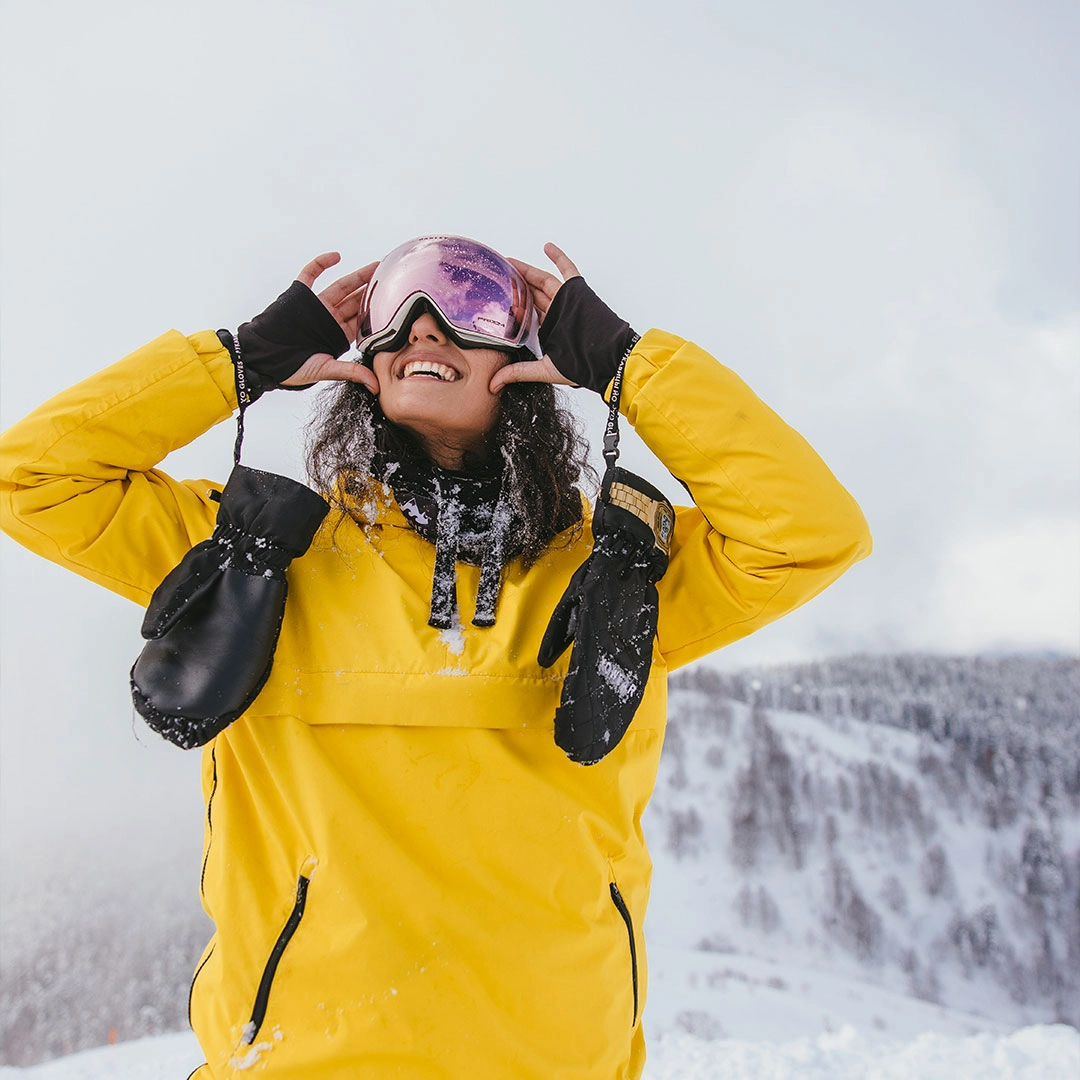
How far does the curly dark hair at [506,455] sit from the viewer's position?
196cm

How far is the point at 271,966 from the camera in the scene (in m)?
1.51

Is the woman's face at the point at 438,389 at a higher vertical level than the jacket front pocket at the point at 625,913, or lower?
higher

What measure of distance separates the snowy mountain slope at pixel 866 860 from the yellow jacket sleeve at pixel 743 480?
47971 millimetres

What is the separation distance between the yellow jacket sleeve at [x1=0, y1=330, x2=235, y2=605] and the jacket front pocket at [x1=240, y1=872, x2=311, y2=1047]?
77 cm

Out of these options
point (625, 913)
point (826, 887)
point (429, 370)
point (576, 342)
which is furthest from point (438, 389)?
point (826, 887)

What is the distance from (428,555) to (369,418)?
553mm

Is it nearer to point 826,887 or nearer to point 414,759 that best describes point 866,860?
point 826,887

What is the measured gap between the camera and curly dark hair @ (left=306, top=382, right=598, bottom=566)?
1.96 metres

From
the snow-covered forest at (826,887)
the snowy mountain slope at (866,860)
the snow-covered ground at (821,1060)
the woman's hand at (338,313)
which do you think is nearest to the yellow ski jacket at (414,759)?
the woman's hand at (338,313)

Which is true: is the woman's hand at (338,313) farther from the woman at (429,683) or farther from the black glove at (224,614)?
the black glove at (224,614)

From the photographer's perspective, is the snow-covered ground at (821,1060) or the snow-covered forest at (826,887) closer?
the snow-covered ground at (821,1060)

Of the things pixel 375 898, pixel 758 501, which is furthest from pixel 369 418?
pixel 375 898

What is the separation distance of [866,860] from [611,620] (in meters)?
64.6

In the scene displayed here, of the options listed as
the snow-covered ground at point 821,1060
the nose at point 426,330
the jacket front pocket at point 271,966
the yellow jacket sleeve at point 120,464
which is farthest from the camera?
the snow-covered ground at point 821,1060
